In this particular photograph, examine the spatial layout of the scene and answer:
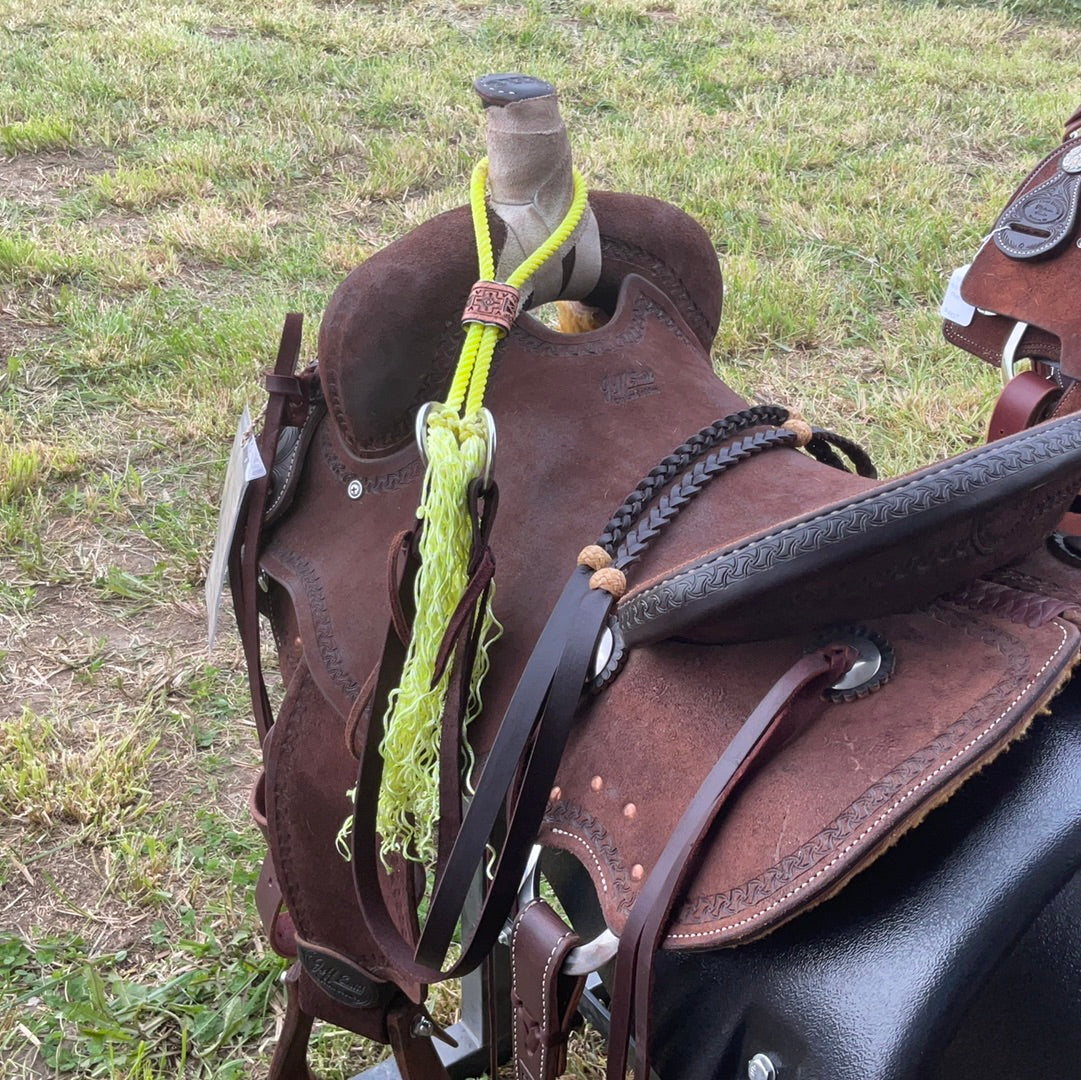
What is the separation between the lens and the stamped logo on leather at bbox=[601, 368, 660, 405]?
0.85 meters

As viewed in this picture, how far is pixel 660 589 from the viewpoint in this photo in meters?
0.59

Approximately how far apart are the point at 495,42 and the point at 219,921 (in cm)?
420

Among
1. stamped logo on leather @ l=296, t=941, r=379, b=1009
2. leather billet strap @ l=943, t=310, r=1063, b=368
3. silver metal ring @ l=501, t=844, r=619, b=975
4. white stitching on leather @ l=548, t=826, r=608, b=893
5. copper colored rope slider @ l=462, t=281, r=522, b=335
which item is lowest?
stamped logo on leather @ l=296, t=941, r=379, b=1009

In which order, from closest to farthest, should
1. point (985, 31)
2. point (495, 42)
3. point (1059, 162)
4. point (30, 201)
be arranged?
point (1059, 162) < point (30, 201) < point (495, 42) < point (985, 31)

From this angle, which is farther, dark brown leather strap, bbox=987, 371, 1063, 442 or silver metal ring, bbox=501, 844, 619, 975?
dark brown leather strap, bbox=987, 371, 1063, 442

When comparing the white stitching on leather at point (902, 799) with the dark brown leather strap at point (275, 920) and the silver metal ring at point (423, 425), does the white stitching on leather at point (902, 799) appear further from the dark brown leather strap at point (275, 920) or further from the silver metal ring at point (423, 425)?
the dark brown leather strap at point (275, 920)

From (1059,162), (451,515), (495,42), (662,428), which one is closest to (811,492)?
(662,428)

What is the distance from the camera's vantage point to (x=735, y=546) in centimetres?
56

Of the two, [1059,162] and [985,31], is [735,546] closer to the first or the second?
[1059,162]

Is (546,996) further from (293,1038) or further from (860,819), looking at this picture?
(293,1038)

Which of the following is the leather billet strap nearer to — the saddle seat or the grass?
the saddle seat

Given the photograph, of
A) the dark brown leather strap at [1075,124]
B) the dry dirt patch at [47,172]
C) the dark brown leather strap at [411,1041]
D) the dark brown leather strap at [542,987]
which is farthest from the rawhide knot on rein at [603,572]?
the dry dirt patch at [47,172]

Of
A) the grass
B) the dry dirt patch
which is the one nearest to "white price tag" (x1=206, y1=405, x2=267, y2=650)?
the grass

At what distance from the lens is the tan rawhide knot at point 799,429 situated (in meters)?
0.80
